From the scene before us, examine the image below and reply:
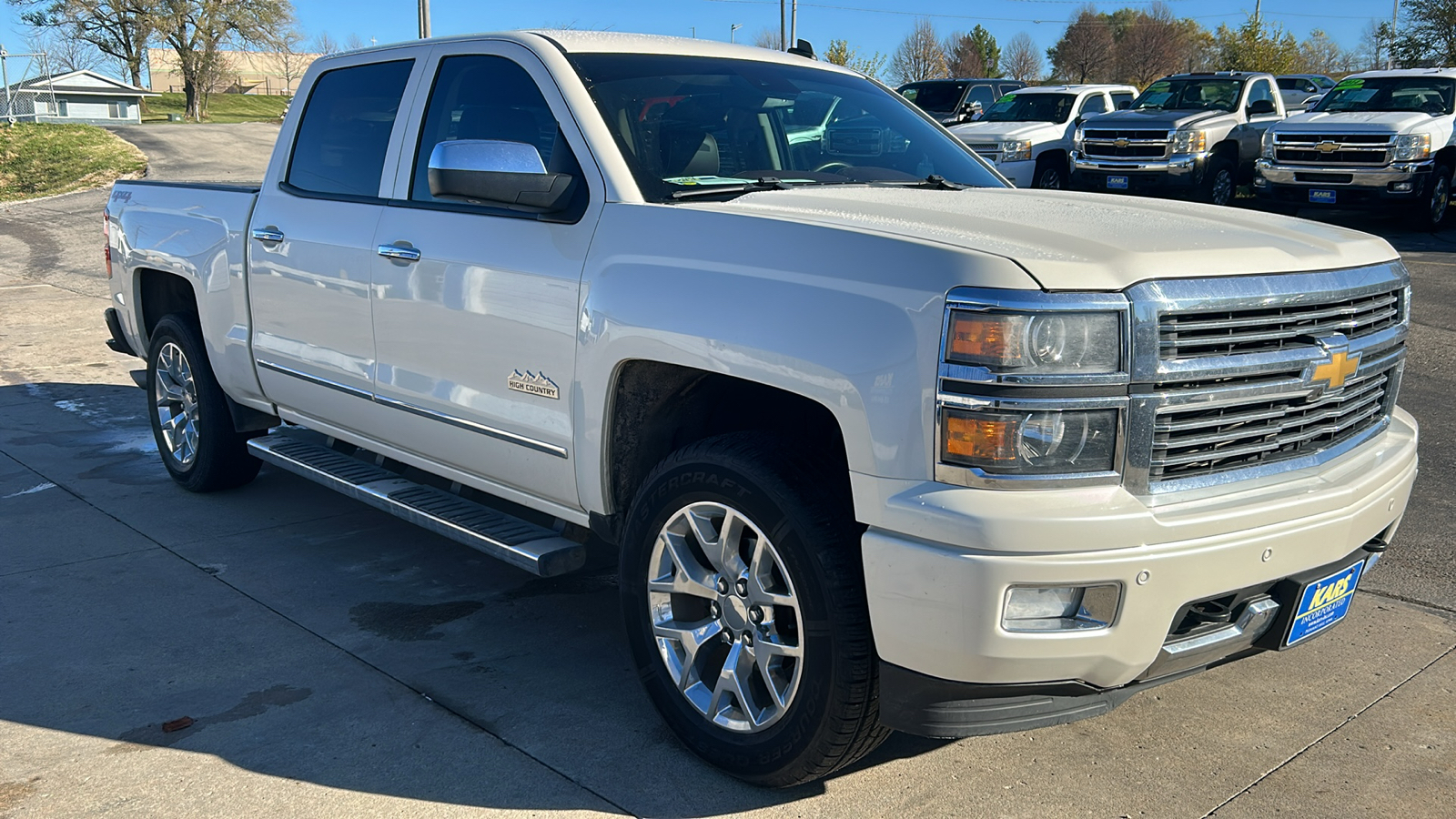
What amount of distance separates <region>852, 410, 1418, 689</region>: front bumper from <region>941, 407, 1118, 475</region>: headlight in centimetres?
6

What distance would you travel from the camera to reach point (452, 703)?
12.5ft

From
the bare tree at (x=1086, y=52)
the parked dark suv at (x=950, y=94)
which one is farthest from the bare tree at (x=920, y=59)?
the parked dark suv at (x=950, y=94)

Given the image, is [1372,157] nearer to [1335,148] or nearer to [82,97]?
[1335,148]

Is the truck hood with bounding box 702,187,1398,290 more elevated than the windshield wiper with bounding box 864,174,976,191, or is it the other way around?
the windshield wiper with bounding box 864,174,976,191

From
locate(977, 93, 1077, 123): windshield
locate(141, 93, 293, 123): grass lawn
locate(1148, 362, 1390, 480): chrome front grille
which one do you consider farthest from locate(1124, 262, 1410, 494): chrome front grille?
locate(141, 93, 293, 123): grass lawn

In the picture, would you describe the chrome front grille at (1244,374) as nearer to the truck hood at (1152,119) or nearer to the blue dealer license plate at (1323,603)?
the blue dealer license plate at (1323,603)

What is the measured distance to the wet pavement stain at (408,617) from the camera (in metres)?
4.38

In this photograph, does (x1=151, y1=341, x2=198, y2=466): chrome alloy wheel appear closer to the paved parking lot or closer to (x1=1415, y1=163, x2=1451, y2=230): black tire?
the paved parking lot

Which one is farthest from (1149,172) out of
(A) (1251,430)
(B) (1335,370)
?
(A) (1251,430)

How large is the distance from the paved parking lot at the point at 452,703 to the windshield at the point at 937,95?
18.7 metres

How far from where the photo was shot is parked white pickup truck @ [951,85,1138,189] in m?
18.5

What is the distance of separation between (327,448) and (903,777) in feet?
9.89

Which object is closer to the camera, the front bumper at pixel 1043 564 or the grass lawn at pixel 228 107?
the front bumper at pixel 1043 564

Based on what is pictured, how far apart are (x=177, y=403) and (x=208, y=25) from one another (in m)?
60.0
